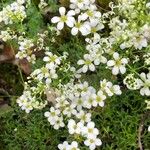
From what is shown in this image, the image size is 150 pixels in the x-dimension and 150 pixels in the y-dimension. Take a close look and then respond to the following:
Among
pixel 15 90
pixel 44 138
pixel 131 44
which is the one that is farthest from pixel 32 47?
pixel 131 44

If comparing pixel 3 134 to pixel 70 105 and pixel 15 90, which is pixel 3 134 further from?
pixel 70 105

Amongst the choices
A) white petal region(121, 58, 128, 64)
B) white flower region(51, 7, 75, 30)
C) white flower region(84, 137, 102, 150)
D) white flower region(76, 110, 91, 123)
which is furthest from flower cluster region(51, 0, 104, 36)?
white flower region(84, 137, 102, 150)

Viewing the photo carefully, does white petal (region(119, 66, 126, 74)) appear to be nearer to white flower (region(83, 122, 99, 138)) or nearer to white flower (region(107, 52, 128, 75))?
white flower (region(107, 52, 128, 75))

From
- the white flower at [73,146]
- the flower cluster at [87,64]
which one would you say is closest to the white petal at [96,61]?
the flower cluster at [87,64]

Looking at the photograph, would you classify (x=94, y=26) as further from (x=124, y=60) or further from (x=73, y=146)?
(x=73, y=146)

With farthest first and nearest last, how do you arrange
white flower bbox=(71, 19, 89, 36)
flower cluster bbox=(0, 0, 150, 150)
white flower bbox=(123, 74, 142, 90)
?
white flower bbox=(71, 19, 89, 36)
flower cluster bbox=(0, 0, 150, 150)
white flower bbox=(123, 74, 142, 90)

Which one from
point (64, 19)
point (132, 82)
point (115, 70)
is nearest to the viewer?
point (132, 82)

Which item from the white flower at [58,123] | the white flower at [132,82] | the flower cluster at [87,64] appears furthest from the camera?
the white flower at [58,123]

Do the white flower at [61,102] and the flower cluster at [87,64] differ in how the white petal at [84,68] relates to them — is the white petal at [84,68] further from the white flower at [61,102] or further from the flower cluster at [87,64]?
the white flower at [61,102]

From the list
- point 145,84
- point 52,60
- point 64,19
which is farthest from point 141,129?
point 64,19
